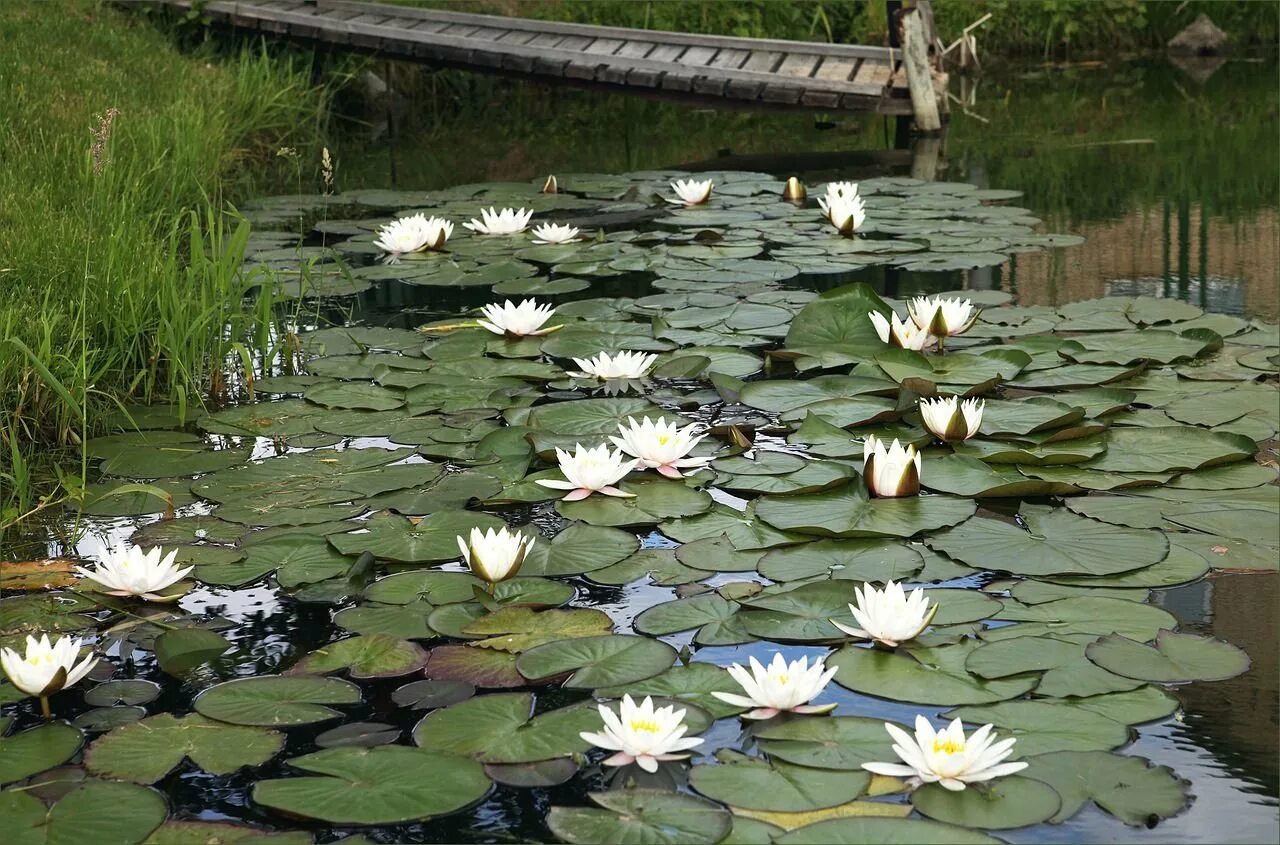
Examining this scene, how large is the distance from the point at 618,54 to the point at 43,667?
6689mm

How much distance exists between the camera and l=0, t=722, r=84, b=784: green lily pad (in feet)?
5.74

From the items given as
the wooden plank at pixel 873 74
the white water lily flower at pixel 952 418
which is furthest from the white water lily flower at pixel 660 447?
the wooden plank at pixel 873 74

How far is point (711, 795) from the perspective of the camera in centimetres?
162

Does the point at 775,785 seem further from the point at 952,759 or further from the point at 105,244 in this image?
the point at 105,244

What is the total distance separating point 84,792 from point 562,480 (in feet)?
4.02

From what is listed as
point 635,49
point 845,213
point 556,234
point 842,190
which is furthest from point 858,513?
point 635,49

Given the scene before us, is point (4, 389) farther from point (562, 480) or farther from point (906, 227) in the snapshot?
point (906, 227)

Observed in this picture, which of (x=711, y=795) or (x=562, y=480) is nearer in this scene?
(x=711, y=795)

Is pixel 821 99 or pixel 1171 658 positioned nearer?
pixel 1171 658

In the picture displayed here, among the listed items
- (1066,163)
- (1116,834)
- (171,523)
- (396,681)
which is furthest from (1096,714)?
(1066,163)

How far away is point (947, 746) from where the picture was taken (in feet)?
5.26

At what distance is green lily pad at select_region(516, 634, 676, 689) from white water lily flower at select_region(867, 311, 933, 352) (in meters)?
1.62

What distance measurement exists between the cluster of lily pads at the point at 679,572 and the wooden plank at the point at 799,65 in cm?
379

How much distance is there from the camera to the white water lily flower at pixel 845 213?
483 centimetres
